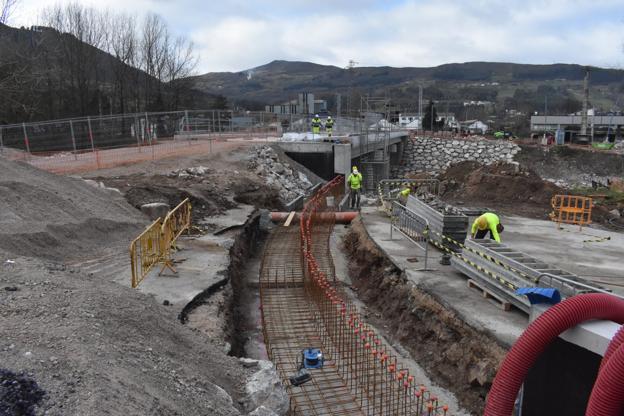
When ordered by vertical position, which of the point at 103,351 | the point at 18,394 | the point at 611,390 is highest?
the point at 18,394

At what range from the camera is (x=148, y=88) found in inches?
1719

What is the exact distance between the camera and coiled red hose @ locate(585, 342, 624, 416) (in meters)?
4.12

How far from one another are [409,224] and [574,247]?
425 cm

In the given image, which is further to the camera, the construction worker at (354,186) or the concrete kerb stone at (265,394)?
the construction worker at (354,186)

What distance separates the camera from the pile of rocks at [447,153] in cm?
4322

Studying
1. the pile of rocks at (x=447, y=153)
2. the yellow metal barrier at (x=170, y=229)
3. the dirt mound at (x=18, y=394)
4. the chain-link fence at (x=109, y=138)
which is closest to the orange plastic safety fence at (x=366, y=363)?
the yellow metal barrier at (x=170, y=229)

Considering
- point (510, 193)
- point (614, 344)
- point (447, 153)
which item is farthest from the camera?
point (447, 153)

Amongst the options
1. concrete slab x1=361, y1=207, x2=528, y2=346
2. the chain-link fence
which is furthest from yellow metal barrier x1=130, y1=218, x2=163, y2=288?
the chain-link fence

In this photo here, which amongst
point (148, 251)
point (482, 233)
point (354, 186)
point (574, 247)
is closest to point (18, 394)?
point (148, 251)

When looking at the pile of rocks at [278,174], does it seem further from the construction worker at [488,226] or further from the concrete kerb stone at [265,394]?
the concrete kerb stone at [265,394]

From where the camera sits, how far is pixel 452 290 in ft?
30.8

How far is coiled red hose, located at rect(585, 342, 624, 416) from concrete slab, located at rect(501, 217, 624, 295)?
5.95 meters

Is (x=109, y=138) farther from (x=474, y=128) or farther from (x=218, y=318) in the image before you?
(x=474, y=128)

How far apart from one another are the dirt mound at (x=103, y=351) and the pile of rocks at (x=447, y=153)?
38157 millimetres
